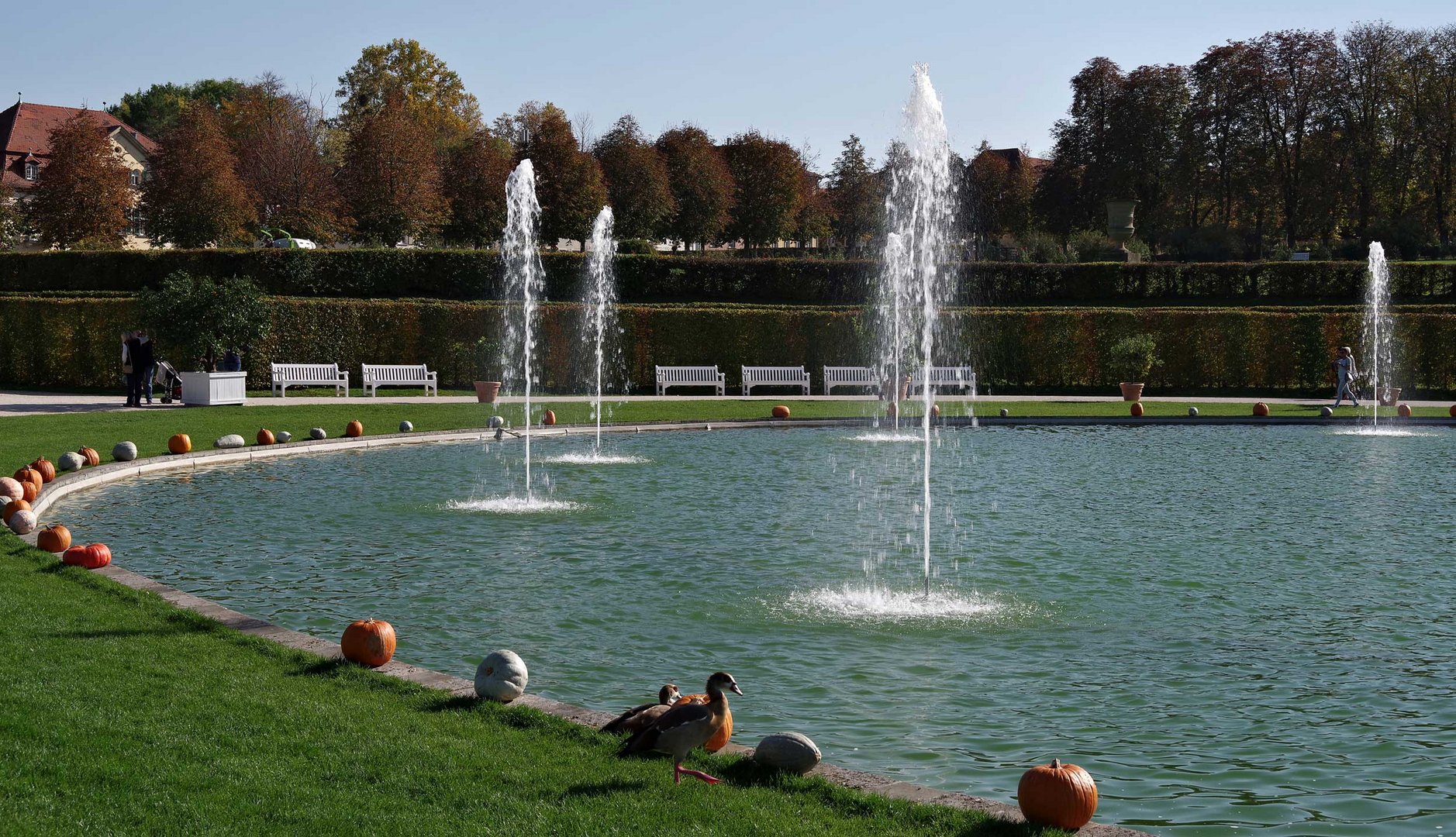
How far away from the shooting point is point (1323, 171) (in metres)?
63.5

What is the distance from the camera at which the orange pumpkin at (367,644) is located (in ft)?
26.4

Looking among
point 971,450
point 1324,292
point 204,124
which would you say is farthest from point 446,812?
point 204,124

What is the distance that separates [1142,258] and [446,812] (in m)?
54.1

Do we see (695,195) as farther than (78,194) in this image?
Yes

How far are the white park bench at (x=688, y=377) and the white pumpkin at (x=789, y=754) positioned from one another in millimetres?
29656

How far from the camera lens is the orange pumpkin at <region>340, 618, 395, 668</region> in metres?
8.05

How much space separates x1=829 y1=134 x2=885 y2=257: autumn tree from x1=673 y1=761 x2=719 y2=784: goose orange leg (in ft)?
235

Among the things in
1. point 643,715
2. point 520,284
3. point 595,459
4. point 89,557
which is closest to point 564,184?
point 520,284

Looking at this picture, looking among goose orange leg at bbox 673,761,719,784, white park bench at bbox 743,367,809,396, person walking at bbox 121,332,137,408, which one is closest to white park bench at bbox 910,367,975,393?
white park bench at bbox 743,367,809,396

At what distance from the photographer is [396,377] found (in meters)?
34.3

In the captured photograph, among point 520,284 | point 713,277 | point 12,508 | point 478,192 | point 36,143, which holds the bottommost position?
point 12,508

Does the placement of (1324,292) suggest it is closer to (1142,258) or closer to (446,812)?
(1142,258)

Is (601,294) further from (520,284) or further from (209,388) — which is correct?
(209,388)

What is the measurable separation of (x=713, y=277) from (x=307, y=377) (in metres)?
17.0
